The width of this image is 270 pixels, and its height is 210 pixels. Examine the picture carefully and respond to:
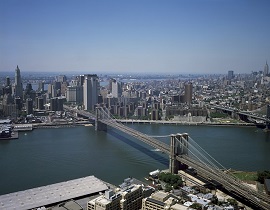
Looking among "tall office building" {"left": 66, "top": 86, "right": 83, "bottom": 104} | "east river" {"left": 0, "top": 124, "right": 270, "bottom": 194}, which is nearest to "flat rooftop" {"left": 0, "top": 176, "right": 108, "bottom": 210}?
"east river" {"left": 0, "top": 124, "right": 270, "bottom": 194}

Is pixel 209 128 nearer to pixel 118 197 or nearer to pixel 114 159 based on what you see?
pixel 114 159

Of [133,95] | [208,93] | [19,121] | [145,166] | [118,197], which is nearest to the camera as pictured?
[118,197]

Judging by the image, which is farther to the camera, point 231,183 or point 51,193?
point 231,183

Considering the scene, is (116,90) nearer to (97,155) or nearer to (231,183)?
(97,155)

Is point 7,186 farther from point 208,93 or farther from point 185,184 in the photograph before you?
point 208,93

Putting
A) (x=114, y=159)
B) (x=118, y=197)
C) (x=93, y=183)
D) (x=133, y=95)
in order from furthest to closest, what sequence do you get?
(x=133, y=95), (x=114, y=159), (x=93, y=183), (x=118, y=197)

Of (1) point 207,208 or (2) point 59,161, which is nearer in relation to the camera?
(1) point 207,208

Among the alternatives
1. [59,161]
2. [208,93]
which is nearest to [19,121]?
[59,161]

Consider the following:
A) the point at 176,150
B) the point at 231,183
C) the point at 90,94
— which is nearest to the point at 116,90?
the point at 90,94
